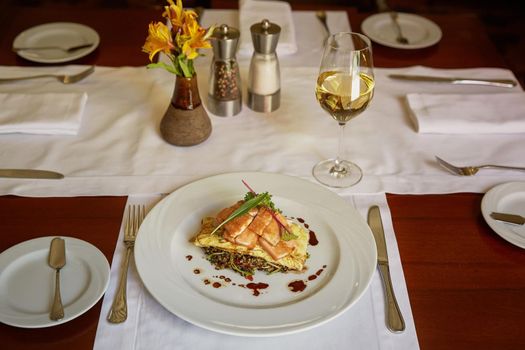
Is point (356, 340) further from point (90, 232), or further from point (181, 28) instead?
point (181, 28)

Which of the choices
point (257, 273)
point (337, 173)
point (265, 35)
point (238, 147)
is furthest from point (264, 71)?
point (257, 273)

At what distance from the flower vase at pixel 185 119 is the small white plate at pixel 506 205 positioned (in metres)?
0.59

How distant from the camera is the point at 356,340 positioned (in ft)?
2.72

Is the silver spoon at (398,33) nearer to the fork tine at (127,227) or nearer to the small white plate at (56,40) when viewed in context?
the small white plate at (56,40)

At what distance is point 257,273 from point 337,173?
13.1 inches

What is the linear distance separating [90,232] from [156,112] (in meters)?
0.42

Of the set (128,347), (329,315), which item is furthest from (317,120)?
(128,347)

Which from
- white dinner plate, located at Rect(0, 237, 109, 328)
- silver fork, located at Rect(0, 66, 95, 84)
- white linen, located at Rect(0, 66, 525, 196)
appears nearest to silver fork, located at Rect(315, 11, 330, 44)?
white linen, located at Rect(0, 66, 525, 196)

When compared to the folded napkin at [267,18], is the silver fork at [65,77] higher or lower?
lower

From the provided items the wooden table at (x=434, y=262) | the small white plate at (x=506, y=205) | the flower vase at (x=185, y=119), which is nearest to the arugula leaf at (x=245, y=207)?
the wooden table at (x=434, y=262)

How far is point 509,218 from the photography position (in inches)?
41.1

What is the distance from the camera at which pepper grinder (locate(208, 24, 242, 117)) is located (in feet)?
3.95

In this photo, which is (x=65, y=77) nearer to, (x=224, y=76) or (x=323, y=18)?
(x=224, y=76)

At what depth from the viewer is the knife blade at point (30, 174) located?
111 cm
